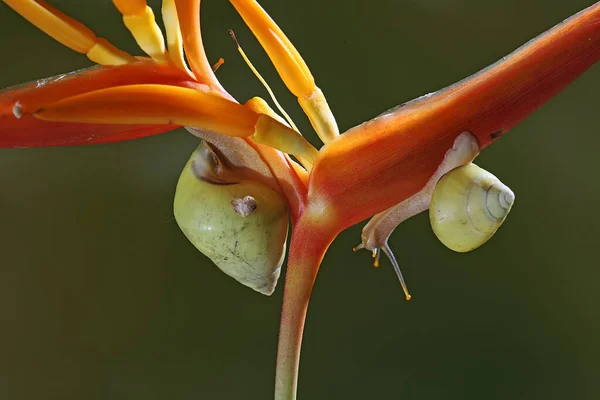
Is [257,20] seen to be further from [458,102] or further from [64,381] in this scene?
[64,381]

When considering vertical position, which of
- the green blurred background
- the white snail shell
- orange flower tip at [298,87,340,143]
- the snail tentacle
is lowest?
the white snail shell

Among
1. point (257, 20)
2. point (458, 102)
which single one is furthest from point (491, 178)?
point (257, 20)

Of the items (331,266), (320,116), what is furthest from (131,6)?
(331,266)

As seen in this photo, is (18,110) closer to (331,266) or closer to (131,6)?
(131,6)

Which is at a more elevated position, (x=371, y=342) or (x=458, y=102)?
(x=371, y=342)

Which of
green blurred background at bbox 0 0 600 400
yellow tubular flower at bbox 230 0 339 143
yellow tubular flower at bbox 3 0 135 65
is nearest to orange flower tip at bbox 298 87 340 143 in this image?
yellow tubular flower at bbox 230 0 339 143

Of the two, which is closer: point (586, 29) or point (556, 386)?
point (586, 29)

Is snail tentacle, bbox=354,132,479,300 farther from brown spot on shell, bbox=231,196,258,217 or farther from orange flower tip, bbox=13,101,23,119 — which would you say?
orange flower tip, bbox=13,101,23,119
